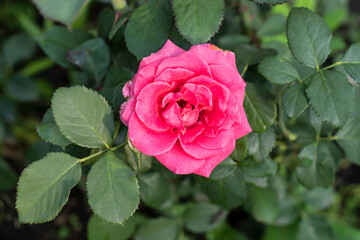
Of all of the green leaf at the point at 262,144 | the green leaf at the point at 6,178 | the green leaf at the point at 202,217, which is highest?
the green leaf at the point at 262,144

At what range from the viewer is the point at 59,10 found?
2.54 ft

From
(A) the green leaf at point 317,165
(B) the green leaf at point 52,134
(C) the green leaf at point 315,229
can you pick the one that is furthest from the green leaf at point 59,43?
(C) the green leaf at point 315,229

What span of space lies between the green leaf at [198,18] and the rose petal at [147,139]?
22 cm

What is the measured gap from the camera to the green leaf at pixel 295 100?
2.54 feet

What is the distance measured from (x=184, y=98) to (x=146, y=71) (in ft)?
0.29

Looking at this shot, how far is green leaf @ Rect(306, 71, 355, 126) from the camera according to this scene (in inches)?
29.1

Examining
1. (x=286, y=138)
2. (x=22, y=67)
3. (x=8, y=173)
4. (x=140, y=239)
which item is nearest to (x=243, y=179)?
(x=286, y=138)

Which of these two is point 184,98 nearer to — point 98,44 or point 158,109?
point 158,109

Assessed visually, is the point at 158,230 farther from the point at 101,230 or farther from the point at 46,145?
the point at 46,145

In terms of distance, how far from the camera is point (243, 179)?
40.8 inches

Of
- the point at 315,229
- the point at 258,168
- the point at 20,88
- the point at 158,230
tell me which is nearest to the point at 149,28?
the point at 258,168

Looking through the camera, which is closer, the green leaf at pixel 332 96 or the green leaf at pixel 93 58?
the green leaf at pixel 332 96

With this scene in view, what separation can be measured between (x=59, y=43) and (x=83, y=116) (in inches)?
16.4

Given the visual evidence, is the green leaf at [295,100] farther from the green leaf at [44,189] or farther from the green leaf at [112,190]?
the green leaf at [44,189]
